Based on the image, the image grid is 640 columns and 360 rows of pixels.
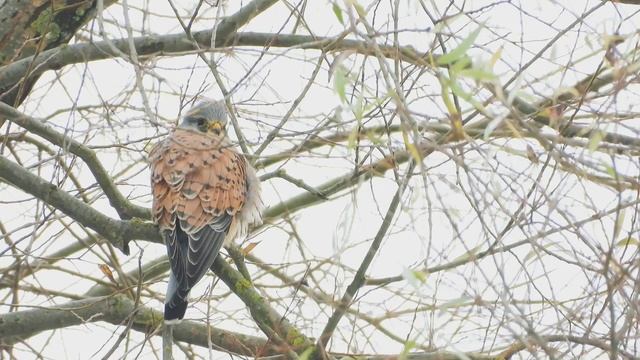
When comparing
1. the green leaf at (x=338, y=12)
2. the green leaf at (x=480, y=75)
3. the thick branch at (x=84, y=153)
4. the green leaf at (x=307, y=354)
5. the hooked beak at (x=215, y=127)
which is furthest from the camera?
the hooked beak at (x=215, y=127)

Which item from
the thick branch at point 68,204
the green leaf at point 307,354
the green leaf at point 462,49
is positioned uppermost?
the thick branch at point 68,204

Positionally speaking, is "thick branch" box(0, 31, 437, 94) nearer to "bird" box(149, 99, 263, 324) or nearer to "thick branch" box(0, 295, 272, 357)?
"bird" box(149, 99, 263, 324)

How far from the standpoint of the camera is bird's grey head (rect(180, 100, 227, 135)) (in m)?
6.02

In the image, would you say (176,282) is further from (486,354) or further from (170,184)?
(486,354)

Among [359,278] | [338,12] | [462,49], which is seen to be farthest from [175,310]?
[462,49]

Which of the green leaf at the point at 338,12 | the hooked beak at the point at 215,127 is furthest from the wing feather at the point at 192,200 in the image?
the green leaf at the point at 338,12

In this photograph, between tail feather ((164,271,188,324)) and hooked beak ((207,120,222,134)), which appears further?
hooked beak ((207,120,222,134))

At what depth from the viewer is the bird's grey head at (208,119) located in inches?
237

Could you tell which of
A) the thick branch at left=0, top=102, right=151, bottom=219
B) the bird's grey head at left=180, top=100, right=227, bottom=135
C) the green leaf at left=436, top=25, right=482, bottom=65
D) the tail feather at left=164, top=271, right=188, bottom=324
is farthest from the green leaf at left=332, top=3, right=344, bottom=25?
the bird's grey head at left=180, top=100, right=227, bottom=135

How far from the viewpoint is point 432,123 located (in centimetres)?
352

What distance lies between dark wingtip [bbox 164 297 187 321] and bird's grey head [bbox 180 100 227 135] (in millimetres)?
1260

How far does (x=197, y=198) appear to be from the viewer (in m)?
5.72

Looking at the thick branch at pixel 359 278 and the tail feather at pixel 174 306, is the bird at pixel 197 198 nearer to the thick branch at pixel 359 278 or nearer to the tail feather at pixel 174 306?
the tail feather at pixel 174 306

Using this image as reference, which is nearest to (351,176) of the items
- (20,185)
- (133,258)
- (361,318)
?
(361,318)
